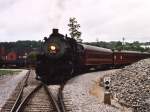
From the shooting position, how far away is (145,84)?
22172mm

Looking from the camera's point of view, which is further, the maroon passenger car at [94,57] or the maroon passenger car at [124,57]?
the maroon passenger car at [124,57]

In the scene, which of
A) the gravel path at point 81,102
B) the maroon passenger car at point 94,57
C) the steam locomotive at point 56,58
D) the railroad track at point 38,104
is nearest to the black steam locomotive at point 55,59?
the steam locomotive at point 56,58

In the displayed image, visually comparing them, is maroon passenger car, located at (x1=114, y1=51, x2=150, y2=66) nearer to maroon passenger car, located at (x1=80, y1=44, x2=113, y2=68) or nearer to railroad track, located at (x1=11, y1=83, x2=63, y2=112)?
maroon passenger car, located at (x1=80, y1=44, x2=113, y2=68)

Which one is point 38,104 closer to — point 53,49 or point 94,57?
point 53,49

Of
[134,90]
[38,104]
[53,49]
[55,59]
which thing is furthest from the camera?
[55,59]

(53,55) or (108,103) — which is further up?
(53,55)

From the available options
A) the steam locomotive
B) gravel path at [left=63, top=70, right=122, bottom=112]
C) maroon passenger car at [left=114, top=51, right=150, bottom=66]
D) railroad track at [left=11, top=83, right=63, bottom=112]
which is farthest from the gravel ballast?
maroon passenger car at [left=114, top=51, right=150, bottom=66]

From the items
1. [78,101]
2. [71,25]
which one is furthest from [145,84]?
[71,25]

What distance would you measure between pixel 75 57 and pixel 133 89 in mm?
7114

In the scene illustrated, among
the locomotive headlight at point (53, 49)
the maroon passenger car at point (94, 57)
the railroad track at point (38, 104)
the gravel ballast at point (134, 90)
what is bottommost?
the gravel ballast at point (134, 90)

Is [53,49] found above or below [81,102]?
above

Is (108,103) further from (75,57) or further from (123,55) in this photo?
(123,55)

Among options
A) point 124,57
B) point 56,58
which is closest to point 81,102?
point 56,58

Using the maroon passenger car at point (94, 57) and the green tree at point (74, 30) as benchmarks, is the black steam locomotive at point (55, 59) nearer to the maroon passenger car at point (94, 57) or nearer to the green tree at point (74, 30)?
the maroon passenger car at point (94, 57)
